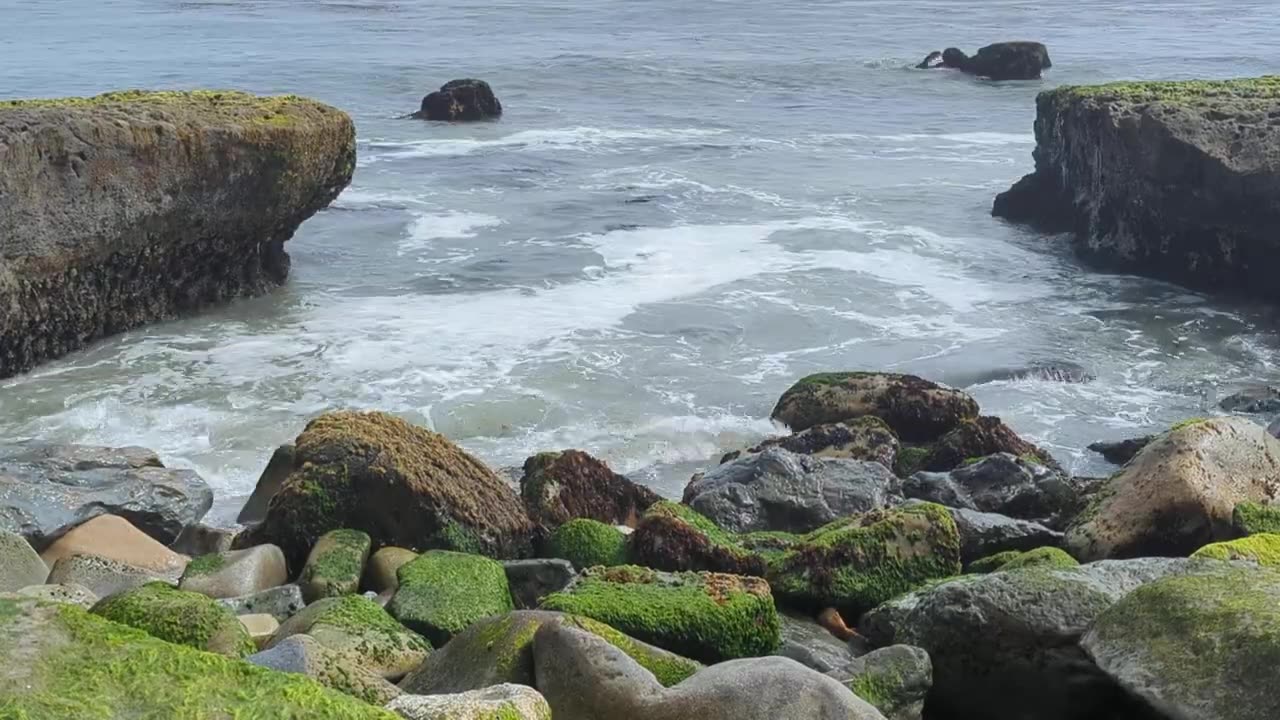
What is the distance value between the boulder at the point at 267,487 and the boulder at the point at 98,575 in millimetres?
1808

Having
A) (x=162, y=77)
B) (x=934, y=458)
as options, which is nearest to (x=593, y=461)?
(x=934, y=458)

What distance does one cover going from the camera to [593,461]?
391 inches

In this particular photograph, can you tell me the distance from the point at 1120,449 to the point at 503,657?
8596mm

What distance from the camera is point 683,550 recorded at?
802 centimetres

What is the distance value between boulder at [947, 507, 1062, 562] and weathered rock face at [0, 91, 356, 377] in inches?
384

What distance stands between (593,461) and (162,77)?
3318 cm

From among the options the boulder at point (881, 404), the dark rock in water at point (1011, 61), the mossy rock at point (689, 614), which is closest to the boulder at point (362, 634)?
the mossy rock at point (689, 614)

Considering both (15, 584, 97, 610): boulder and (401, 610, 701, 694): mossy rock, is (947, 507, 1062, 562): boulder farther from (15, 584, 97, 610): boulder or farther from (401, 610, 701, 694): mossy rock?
(15, 584, 97, 610): boulder

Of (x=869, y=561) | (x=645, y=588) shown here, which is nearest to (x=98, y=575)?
(x=645, y=588)

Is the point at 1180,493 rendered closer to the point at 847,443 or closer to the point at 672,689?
the point at 847,443

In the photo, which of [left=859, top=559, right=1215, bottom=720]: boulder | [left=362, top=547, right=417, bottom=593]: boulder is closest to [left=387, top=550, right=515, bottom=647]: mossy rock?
[left=362, top=547, right=417, bottom=593]: boulder

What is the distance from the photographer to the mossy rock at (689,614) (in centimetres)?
613

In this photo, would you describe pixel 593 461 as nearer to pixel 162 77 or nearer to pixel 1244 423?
pixel 1244 423

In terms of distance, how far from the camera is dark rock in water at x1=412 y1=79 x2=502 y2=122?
34062 mm
